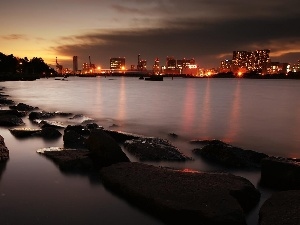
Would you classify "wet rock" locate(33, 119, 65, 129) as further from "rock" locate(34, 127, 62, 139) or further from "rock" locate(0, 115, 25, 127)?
"rock" locate(34, 127, 62, 139)

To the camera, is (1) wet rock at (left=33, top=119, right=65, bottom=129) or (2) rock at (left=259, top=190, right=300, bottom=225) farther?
(1) wet rock at (left=33, top=119, right=65, bottom=129)

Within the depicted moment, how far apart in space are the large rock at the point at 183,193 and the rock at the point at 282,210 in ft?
1.63

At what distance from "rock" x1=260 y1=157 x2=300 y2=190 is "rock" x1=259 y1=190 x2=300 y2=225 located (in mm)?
1252

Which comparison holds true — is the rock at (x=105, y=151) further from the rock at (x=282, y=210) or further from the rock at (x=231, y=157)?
the rock at (x=282, y=210)

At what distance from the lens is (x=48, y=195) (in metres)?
8.40

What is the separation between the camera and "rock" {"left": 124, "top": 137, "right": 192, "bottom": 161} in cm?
1182

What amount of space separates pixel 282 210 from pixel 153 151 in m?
6.14

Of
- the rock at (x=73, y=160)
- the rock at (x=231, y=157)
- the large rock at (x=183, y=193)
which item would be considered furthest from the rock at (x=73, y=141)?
the rock at (x=231, y=157)

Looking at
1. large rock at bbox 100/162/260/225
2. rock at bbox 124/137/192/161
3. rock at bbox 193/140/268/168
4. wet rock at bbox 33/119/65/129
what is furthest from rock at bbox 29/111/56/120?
large rock at bbox 100/162/260/225

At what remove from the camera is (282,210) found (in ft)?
21.7

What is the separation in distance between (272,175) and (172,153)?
3.95 m

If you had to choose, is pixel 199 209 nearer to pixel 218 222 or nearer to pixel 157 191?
pixel 218 222

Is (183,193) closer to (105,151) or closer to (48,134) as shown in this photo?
(105,151)

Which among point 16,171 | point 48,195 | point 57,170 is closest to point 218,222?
point 48,195
